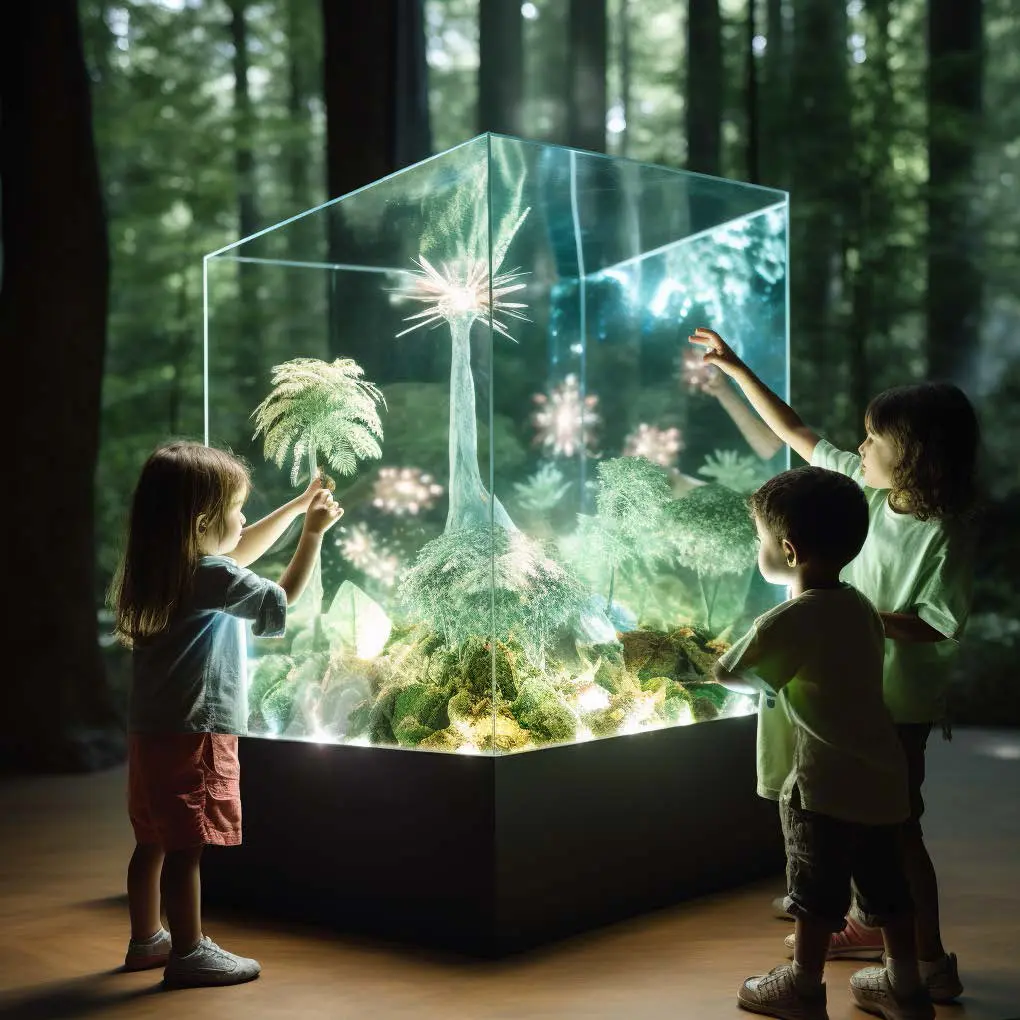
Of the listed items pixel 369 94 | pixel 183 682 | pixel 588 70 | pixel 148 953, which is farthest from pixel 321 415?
pixel 588 70

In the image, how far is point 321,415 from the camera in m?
3.61

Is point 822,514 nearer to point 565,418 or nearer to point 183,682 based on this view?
point 565,418

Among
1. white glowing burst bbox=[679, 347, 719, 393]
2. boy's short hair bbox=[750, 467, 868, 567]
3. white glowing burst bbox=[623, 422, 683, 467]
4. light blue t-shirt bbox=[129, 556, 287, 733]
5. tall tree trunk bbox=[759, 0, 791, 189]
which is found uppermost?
tall tree trunk bbox=[759, 0, 791, 189]

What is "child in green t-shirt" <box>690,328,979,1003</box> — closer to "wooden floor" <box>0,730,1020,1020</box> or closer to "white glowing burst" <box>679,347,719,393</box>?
"wooden floor" <box>0,730,1020,1020</box>

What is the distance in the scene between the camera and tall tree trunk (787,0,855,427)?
1070 cm

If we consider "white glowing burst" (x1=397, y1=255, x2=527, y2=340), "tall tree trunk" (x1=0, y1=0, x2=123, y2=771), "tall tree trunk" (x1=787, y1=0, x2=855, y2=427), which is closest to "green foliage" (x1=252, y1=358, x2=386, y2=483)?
"white glowing burst" (x1=397, y1=255, x2=527, y2=340)

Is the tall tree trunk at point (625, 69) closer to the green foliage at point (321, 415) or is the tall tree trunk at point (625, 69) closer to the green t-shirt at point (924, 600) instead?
the green foliage at point (321, 415)

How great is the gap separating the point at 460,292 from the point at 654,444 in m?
0.94

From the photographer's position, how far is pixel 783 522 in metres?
2.54

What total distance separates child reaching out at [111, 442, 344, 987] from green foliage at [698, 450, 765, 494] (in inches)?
62.9

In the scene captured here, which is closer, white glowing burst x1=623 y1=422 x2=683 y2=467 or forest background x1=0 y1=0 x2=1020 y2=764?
white glowing burst x1=623 y1=422 x2=683 y2=467

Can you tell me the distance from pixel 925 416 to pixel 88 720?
5.51m

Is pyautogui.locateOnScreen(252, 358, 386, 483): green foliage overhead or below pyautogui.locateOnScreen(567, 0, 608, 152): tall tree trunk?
below

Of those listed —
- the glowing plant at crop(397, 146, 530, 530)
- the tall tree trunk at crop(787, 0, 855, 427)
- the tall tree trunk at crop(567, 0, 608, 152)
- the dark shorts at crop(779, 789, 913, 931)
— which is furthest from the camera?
the tall tree trunk at crop(787, 0, 855, 427)
